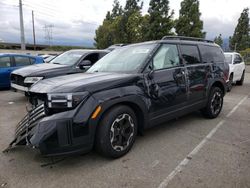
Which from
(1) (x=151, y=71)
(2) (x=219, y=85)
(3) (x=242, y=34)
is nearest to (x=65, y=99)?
(1) (x=151, y=71)

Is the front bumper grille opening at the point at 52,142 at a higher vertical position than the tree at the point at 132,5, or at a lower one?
lower

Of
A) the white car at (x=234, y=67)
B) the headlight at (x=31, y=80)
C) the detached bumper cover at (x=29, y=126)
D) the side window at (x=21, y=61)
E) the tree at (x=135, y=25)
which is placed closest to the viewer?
the detached bumper cover at (x=29, y=126)

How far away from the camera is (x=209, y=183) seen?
2.60m

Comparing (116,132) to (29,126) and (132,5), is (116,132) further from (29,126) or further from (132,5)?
(132,5)

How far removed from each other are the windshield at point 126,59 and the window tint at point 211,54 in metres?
1.61

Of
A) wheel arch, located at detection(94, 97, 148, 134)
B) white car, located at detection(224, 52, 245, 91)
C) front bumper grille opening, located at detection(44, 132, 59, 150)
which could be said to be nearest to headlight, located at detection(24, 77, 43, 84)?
wheel arch, located at detection(94, 97, 148, 134)

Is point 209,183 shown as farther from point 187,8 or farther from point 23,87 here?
point 187,8

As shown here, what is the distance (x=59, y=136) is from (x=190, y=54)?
3.13 meters

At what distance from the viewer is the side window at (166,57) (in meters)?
3.69

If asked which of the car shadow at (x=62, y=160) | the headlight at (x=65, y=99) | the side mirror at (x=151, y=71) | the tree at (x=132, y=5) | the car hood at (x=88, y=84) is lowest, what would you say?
the car shadow at (x=62, y=160)

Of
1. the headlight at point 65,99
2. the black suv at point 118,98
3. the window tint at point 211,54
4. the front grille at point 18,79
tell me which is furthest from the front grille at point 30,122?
the window tint at point 211,54

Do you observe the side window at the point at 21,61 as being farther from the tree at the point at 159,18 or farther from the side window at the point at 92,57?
the tree at the point at 159,18

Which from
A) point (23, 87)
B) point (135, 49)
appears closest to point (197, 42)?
point (135, 49)

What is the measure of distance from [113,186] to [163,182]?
61cm
